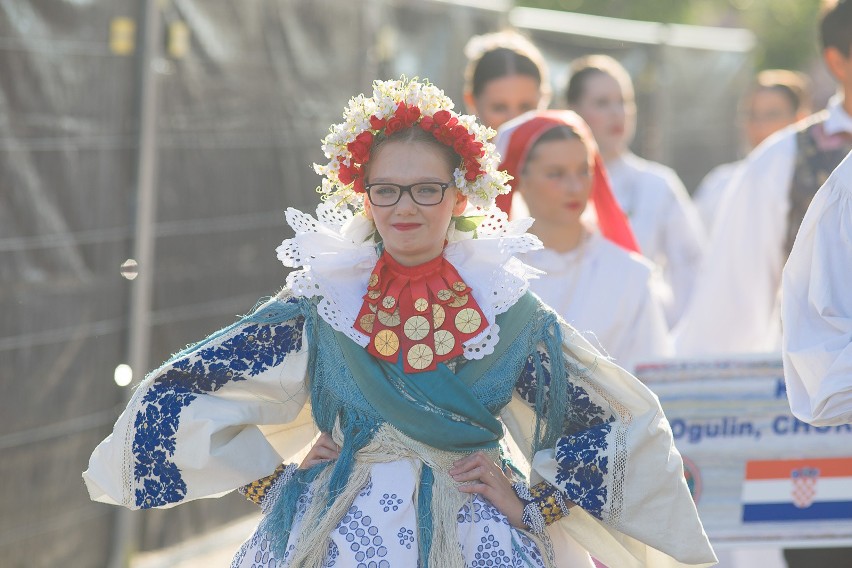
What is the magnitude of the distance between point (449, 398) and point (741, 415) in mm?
1878

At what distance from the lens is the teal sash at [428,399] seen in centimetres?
358

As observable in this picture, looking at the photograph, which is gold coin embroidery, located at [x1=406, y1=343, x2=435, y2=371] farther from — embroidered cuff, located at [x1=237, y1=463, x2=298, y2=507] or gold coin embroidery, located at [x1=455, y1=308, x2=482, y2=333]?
embroidered cuff, located at [x1=237, y1=463, x2=298, y2=507]

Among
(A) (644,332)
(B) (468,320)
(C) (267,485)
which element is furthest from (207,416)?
(A) (644,332)

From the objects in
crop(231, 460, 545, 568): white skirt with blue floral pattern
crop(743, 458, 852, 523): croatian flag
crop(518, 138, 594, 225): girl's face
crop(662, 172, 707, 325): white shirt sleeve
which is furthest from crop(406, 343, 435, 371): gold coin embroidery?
crop(662, 172, 707, 325): white shirt sleeve

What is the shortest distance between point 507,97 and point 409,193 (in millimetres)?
2677

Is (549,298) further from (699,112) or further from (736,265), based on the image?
(699,112)

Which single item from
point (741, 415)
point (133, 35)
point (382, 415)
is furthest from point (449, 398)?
point (133, 35)

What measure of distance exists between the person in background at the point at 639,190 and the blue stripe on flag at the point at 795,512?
257 cm

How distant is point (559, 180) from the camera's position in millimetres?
4977

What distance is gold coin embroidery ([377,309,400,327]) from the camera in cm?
367

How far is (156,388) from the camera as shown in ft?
12.0

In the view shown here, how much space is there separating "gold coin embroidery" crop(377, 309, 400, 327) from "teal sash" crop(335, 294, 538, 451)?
0.31 feet

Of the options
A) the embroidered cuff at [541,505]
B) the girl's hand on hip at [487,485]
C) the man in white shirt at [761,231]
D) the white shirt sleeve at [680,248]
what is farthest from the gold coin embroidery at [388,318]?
the white shirt sleeve at [680,248]

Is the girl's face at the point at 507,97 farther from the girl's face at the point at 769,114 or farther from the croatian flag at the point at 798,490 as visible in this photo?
the girl's face at the point at 769,114
